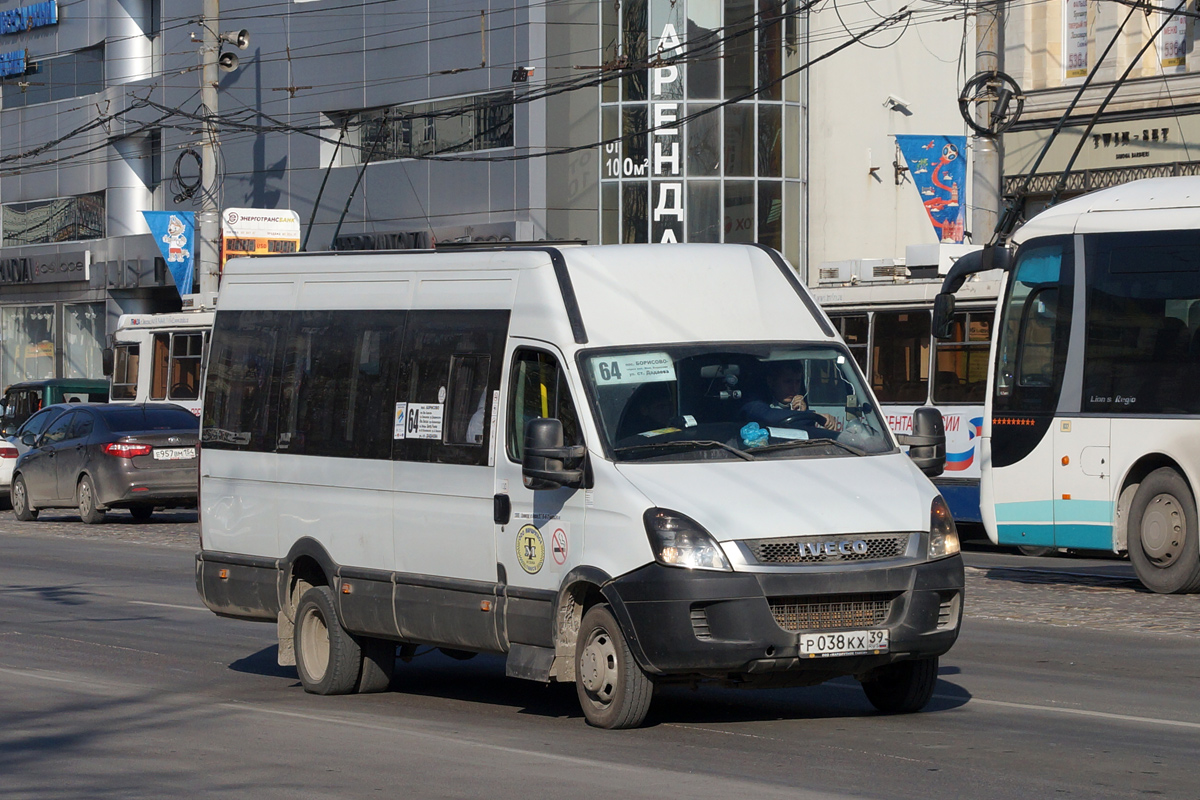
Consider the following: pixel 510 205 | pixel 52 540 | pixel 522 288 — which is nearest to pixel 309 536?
pixel 522 288

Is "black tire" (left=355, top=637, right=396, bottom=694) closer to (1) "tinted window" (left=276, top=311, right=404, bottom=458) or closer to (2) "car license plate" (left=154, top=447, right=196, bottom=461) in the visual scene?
(1) "tinted window" (left=276, top=311, right=404, bottom=458)

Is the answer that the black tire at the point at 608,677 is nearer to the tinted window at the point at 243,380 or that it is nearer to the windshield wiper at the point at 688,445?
the windshield wiper at the point at 688,445

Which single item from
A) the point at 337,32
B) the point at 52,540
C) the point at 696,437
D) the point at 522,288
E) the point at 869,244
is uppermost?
the point at 337,32

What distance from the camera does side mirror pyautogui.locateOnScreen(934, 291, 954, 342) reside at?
704 inches

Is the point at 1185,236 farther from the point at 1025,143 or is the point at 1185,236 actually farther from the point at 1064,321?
the point at 1025,143

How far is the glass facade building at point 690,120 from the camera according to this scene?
3781 cm

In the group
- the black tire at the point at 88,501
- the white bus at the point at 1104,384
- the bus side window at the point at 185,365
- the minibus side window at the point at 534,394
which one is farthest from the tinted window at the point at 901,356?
the bus side window at the point at 185,365

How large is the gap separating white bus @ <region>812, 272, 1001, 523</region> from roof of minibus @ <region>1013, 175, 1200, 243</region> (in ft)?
10.1

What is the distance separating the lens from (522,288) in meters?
9.20

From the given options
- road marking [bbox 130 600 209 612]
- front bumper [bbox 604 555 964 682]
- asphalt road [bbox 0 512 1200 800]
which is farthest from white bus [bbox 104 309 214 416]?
front bumper [bbox 604 555 964 682]

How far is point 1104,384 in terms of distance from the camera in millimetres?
16078

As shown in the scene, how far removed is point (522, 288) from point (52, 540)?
15.2 meters

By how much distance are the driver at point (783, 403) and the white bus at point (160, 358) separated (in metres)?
22.7

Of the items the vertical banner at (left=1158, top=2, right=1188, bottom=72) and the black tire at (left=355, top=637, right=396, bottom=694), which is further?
the vertical banner at (left=1158, top=2, right=1188, bottom=72)
